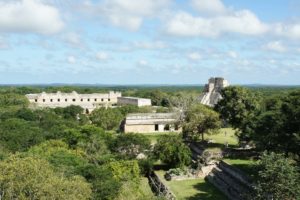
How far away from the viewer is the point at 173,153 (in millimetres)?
29141

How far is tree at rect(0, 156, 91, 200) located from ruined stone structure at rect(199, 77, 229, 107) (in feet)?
123

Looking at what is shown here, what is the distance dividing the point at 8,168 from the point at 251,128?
1689 cm

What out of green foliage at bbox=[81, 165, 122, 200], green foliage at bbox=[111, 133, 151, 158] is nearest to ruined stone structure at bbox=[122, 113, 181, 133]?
green foliage at bbox=[111, 133, 151, 158]

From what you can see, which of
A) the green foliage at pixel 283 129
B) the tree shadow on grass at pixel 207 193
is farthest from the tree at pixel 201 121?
the green foliage at pixel 283 129

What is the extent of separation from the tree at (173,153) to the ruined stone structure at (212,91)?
80.1 ft

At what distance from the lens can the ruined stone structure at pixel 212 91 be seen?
53.1 m

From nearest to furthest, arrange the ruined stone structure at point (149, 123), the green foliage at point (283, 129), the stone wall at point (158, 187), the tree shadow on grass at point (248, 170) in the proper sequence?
the green foliage at point (283, 129)
the tree shadow on grass at point (248, 170)
the stone wall at point (158, 187)
the ruined stone structure at point (149, 123)

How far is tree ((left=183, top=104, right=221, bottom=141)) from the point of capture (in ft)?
107

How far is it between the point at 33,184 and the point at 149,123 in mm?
29885

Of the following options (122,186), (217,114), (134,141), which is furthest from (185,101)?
(122,186)

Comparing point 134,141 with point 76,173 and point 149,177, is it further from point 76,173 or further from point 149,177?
point 76,173

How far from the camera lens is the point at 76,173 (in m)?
21.2

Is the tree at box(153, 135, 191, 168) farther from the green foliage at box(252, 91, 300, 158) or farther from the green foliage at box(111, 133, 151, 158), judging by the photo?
the green foliage at box(252, 91, 300, 158)

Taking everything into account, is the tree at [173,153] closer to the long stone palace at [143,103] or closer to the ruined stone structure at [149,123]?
the long stone palace at [143,103]
